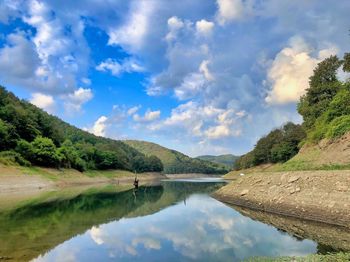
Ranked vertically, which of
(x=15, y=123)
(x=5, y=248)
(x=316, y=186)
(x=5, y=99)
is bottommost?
(x=5, y=248)

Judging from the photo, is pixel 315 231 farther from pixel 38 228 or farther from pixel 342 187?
pixel 38 228

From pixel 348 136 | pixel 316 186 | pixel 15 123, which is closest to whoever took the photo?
pixel 316 186

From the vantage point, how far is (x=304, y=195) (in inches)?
1143

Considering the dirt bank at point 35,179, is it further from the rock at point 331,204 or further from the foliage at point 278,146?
the foliage at point 278,146

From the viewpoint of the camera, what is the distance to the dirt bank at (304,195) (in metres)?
24.7

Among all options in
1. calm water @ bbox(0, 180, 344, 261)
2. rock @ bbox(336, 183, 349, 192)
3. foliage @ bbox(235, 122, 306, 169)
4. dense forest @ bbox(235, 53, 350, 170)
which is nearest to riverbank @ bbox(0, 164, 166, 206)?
calm water @ bbox(0, 180, 344, 261)

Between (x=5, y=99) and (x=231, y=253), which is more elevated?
(x=5, y=99)

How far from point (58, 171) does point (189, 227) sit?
7190 centimetres

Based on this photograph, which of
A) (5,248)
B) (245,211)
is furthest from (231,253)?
(245,211)

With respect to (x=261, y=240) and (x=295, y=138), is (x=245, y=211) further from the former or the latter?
(x=295, y=138)

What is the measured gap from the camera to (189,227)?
1045 inches

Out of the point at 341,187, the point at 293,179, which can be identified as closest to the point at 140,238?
the point at 341,187

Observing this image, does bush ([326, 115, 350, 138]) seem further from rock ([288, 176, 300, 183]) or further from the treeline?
the treeline

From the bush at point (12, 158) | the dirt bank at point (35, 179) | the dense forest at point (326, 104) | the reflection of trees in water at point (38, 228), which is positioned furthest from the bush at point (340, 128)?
the bush at point (12, 158)
